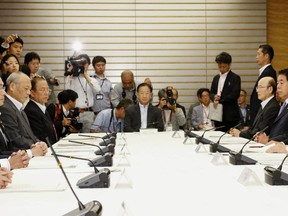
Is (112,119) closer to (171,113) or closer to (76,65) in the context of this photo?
(171,113)

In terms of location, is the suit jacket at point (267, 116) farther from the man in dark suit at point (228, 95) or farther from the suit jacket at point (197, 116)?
the suit jacket at point (197, 116)

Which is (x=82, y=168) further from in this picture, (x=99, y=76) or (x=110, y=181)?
(x=99, y=76)

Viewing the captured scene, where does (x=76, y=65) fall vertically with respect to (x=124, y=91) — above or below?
above

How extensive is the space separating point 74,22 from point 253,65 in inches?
126

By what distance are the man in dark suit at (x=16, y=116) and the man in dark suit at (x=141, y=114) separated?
71.5 inches

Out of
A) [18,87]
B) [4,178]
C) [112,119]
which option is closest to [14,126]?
[18,87]

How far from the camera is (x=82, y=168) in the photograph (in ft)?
8.27

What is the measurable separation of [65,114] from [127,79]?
1.07 m

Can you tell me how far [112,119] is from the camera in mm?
6094

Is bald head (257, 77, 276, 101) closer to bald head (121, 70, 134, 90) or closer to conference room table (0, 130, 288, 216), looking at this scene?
conference room table (0, 130, 288, 216)

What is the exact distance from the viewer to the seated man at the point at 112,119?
234 inches

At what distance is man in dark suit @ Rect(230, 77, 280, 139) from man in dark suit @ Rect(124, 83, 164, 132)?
52.1 inches

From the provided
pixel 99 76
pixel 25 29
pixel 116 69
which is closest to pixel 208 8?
pixel 116 69

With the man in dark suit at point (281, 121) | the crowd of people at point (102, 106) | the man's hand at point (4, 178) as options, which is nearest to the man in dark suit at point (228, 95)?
the crowd of people at point (102, 106)
